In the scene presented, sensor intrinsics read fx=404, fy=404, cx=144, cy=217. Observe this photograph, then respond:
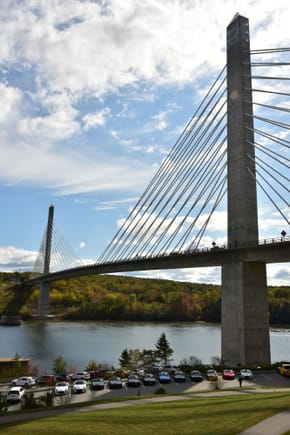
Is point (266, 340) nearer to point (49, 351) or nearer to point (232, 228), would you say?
point (232, 228)

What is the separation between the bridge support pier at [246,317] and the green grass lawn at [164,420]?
16.4 metres

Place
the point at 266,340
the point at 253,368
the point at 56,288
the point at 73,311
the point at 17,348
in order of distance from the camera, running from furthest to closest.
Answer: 1. the point at 56,288
2. the point at 73,311
3. the point at 17,348
4. the point at 266,340
5. the point at 253,368

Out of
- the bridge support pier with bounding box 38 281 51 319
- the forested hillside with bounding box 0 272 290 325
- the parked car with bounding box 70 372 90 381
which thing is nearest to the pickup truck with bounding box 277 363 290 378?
the parked car with bounding box 70 372 90 381

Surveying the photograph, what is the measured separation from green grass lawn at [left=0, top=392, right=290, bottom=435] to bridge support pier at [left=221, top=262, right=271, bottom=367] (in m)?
16.4

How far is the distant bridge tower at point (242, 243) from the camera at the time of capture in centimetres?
3106

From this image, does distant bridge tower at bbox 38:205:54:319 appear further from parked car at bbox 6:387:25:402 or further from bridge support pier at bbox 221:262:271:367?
parked car at bbox 6:387:25:402

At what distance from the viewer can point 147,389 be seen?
22406mm

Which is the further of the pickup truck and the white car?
the pickup truck

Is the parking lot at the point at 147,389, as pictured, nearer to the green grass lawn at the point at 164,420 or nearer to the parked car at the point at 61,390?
the parked car at the point at 61,390

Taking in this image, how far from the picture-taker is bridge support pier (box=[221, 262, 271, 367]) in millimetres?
30797

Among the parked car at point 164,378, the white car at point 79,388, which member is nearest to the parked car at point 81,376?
the white car at point 79,388

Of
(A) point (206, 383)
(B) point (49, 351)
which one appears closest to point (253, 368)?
(A) point (206, 383)

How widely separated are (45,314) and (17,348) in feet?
170

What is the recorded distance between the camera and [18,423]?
13453 mm
